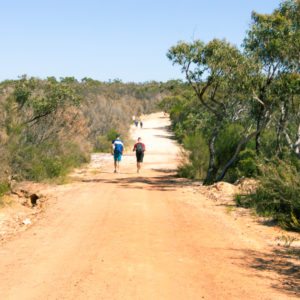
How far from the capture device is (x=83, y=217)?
46.2 ft

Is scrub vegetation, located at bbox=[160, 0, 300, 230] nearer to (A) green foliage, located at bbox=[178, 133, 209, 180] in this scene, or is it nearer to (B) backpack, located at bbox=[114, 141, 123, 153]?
(A) green foliage, located at bbox=[178, 133, 209, 180]

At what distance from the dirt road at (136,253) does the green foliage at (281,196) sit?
1071mm

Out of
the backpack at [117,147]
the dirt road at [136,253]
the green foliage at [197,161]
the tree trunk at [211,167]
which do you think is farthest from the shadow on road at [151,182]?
the dirt road at [136,253]

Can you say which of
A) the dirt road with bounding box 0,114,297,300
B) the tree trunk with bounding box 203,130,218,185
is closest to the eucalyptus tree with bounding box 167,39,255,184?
the tree trunk with bounding box 203,130,218,185

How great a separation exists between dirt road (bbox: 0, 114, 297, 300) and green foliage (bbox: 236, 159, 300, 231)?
1071mm

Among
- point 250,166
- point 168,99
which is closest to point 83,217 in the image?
point 250,166

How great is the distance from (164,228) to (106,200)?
479 cm

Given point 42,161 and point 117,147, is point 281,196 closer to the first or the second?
point 42,161

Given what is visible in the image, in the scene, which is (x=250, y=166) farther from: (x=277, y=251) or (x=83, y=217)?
(x=277, y=251)

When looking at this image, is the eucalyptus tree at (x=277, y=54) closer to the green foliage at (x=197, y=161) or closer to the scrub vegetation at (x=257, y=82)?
the scrub vegetation at (x=257, y=82)

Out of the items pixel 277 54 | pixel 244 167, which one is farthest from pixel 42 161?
pixel 277 54

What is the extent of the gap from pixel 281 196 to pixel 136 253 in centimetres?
516

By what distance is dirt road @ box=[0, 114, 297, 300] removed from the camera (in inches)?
307

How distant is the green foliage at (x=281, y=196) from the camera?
43.6 ft
